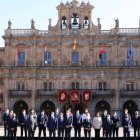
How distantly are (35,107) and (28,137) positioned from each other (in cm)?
2832

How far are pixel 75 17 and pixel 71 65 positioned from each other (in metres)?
6.28

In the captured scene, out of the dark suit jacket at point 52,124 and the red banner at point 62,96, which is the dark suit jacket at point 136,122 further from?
the red banner at point 62,96

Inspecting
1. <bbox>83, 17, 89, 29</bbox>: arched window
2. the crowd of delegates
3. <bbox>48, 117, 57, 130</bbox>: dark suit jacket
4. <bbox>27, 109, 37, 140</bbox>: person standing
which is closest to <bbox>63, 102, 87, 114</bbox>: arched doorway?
<bbox>83, 17, 89, 29</bbox>: arched window

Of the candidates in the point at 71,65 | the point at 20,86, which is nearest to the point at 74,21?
the point at 71,65

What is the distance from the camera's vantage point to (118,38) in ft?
205

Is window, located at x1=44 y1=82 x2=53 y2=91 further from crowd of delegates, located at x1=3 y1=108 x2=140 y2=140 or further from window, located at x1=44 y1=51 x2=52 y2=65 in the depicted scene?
crowd of delegates, located at x1=3 y1=108 x2=140 y2=140

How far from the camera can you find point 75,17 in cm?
6341

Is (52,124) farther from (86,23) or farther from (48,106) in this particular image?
(86,23)

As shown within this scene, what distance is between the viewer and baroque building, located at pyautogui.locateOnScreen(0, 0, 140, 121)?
2414 inches

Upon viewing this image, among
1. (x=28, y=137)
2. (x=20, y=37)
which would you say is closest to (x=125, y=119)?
(x=28, y=137)

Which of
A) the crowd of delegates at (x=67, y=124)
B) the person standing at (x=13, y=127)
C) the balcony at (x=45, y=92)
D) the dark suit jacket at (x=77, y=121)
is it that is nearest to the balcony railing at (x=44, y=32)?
the balcony at (x=45, y=92)

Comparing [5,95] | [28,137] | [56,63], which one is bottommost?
[28,137]

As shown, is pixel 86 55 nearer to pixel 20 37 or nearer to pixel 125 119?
pixel 20 37

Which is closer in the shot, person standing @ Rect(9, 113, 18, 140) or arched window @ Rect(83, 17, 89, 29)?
person standing @ Rect(9, 113, 18, 140)
